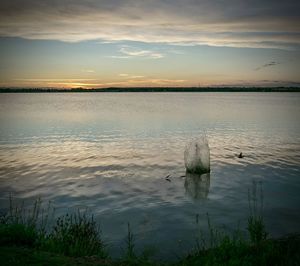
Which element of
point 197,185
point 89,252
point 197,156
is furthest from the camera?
point 197,156

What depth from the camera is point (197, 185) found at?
58.9ft

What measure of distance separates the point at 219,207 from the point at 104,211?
4.86 metres

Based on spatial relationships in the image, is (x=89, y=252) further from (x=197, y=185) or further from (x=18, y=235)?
(x=197, y=185)

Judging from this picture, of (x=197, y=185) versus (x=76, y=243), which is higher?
(x=76, y=243)

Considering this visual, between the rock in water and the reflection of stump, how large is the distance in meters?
0.35

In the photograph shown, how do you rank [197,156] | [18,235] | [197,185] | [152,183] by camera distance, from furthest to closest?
[197,156] < [152,183] < [197,185] < [18,235]

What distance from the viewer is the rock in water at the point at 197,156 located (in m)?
19.5

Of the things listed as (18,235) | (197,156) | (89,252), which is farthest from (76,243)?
(197,156)

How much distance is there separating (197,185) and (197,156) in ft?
8.29

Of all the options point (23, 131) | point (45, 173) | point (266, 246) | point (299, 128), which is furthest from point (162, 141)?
point (266, 246)

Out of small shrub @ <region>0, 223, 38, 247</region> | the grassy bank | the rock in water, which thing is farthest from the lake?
small shrub @ <region>0, 223, 38, 247</region>

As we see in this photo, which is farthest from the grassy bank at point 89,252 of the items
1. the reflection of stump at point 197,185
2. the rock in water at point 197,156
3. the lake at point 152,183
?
the rock in water at point 197,156

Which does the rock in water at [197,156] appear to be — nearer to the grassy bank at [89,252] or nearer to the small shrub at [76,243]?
the small shrub at [76,243]

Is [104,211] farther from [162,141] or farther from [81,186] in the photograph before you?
[162,141]
